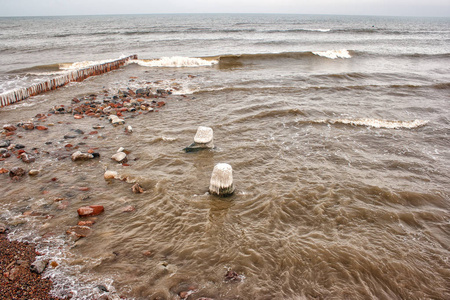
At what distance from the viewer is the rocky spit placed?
11.1 ft

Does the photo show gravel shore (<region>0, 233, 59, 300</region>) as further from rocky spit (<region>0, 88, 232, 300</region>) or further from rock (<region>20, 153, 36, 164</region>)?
rock (<region>20, 153, 36, 164</region>)

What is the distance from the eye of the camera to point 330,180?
241 inches

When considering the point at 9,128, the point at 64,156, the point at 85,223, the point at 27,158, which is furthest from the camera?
the point at 9,128

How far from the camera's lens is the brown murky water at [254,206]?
3658mm

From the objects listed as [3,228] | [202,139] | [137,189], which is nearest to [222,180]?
[137,189]

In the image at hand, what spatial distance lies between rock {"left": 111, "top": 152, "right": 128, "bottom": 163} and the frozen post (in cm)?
168

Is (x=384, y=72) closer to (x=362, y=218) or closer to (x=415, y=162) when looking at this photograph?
(x=415, y=162)

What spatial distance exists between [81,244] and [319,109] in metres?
9.90

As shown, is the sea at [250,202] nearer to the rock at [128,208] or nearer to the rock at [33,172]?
the rock at [128,208]

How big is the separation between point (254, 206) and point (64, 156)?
5336mm

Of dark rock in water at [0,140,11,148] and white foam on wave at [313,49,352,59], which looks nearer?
dark rock in water at [0,140,11,148]

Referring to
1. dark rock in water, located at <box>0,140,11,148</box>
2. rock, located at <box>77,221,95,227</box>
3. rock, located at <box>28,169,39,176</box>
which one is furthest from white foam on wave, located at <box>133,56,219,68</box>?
rock, located at <box>77,221,95,227</box>

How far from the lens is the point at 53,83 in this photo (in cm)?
1363

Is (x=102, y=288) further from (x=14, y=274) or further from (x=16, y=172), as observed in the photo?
(x=16, y=172)
